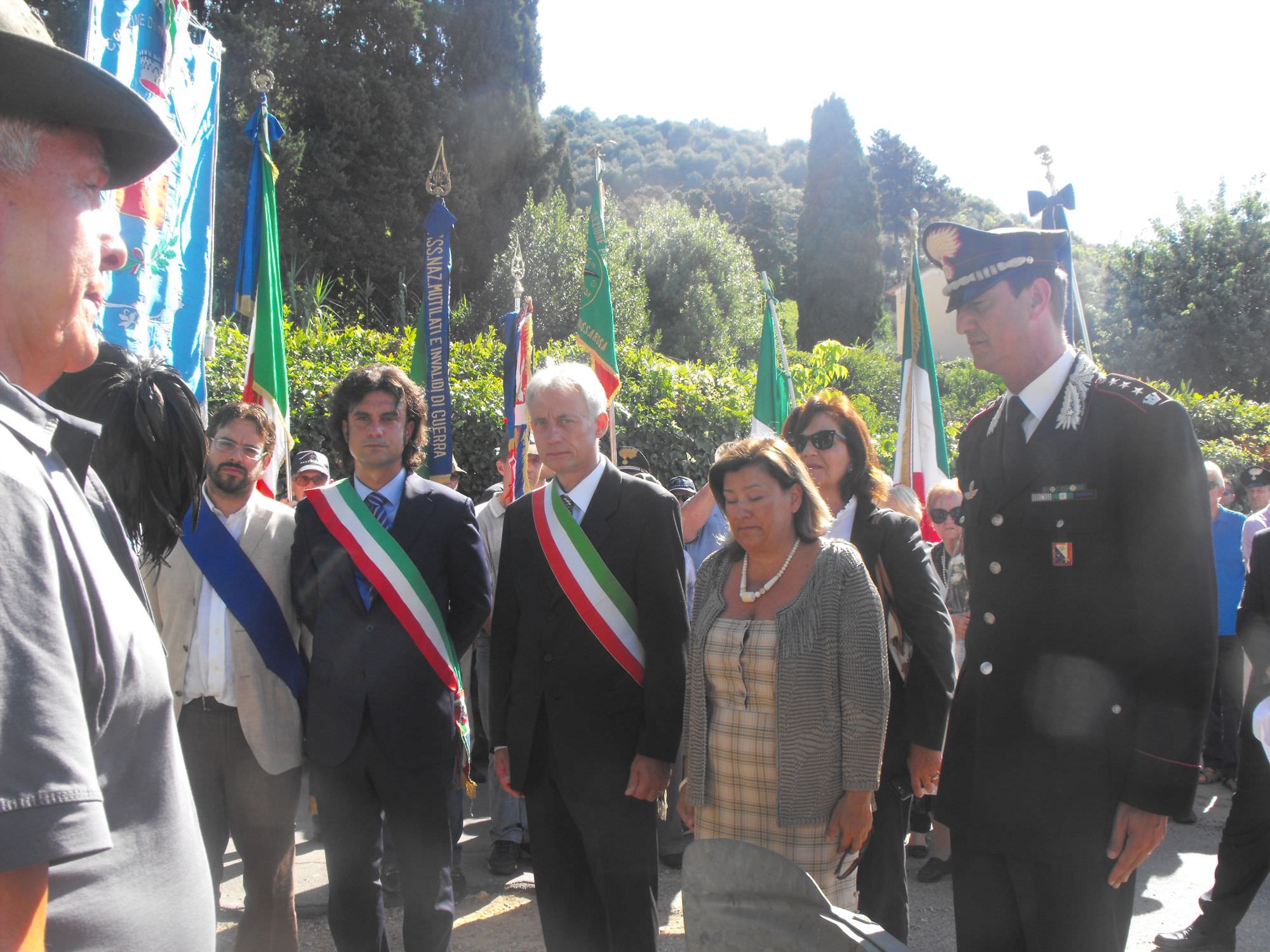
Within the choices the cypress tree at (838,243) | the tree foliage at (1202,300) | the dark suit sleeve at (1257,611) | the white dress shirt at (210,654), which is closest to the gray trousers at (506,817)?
the white dress shirt at (210,654)

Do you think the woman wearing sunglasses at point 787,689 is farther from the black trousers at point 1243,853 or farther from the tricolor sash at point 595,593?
the black trousers at point 1243,853

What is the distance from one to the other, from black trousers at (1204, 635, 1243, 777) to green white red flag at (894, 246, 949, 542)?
2199 mm

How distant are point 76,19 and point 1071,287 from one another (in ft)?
53.5

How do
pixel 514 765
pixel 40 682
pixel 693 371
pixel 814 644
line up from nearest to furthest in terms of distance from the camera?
pixel 40 682
pixel 814 644
pixel 514 765
pixel 693 371

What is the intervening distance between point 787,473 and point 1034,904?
4.69 ft

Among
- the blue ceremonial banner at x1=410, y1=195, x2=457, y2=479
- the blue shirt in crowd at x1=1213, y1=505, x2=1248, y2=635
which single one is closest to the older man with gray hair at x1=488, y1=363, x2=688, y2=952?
the blue ceremonial banner at x1=410, y1=195, x2=457, y2=479

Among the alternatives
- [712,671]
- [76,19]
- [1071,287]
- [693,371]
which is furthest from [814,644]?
[76,19]

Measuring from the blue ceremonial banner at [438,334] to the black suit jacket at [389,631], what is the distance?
1226 mm

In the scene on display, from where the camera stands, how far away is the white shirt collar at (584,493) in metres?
3.10

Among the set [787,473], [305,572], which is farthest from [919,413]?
[305,572]

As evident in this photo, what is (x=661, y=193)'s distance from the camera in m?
59.4

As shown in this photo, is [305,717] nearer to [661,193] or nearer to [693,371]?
[693,371]

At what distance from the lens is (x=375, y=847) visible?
3051 millimetres

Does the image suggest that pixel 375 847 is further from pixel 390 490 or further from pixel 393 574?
pixel 390 490
